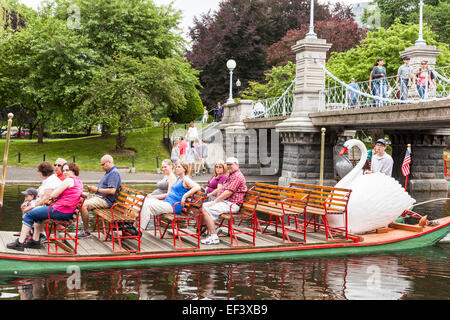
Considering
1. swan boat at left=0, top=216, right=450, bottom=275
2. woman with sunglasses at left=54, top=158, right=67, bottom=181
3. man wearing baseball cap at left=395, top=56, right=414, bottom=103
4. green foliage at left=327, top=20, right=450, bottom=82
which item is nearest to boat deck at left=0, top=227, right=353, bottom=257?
swan boat at left=0, top=216, right=450, bottom=275

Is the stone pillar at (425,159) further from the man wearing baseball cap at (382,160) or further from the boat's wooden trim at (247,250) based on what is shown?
the man wearing baseball cap at (382,160)

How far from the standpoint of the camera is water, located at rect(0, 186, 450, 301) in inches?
288

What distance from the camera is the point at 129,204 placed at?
29.3 ft

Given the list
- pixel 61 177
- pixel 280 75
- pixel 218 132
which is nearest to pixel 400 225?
pixel 61 177

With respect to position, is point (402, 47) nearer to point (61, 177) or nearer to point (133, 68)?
point (133, 68)

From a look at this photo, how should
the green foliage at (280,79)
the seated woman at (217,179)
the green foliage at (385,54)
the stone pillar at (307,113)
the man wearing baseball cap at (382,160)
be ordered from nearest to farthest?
the seated woman at (217,179), the man wearing baseball cap at (382,160), the stone pillar at (307,113), the green foliage at (385,54), the green foliage at (280,79)

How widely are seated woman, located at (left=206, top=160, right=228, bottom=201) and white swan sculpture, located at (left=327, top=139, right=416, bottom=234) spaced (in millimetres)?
2491

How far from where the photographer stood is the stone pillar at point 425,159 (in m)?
23.0

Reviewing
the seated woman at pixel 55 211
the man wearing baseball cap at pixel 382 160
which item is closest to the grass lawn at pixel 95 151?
the man wearing baseball cap at pixel 382 160

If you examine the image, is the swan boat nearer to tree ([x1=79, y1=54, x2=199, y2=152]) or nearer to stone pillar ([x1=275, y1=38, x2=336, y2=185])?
stone pillar ([x1=275, y1=38, x2=336, y2=185])

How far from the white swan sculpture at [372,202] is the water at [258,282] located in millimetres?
1051

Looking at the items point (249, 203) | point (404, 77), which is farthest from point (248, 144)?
point (249, 203)

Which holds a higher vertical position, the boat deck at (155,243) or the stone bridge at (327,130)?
the stone bridge at (327,130)

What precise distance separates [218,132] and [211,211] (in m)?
22.7
